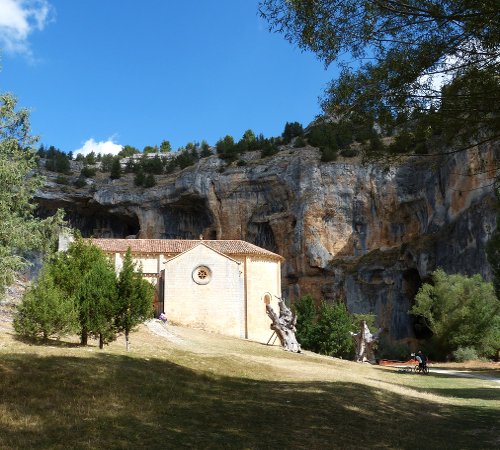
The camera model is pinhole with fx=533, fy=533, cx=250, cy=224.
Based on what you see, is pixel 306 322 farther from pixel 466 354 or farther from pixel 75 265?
pixel 75 265

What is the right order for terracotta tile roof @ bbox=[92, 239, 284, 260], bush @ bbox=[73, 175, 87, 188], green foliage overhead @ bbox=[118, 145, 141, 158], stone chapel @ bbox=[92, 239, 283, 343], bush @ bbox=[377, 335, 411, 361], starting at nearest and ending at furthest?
stone chapel @ bbox=[92, 239, 283, 343] → terracotta tile roof @ bbox=[92, 239, 284, 260] → bush @ bbox=[377, 335, 411, 361] → bush @ bbox=[73, 175, 87, 188] → green foliage overhead @ bbox=[118, 145, 141, 158]

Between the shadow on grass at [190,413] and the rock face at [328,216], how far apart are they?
35.2 metres

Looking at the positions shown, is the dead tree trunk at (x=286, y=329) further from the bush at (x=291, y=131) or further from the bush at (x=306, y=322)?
the bush at (x=291, y=131)

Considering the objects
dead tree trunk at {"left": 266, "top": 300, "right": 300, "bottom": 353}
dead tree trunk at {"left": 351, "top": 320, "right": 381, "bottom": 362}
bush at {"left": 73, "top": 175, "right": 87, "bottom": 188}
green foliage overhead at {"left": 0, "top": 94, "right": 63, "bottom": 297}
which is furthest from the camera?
bush at {"left": 73, "top": 175, "right": 87, "bottom": 188}

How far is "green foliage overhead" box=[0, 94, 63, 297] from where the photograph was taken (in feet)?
50.2

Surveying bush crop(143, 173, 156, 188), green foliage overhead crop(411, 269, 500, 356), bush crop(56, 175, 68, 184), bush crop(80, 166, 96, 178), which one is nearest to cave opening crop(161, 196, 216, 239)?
→ bush crop(143, 173, 156, 188)

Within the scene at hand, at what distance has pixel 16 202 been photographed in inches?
669

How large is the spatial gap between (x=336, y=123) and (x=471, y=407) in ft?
29.8

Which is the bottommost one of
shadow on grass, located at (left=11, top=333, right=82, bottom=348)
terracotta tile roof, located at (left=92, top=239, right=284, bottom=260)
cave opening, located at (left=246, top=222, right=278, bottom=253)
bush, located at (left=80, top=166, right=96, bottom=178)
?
shadow on grass, located at (left=11, top=333, right=82, bottom=348)

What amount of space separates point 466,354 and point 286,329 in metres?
14.8

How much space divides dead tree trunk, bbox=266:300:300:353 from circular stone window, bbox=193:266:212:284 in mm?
7743

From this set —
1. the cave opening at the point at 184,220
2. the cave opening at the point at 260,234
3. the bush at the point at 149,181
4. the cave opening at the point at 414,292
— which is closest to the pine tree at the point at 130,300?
the cave opening at the point at 414,292

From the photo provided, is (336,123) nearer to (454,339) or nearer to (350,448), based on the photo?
(350,448)

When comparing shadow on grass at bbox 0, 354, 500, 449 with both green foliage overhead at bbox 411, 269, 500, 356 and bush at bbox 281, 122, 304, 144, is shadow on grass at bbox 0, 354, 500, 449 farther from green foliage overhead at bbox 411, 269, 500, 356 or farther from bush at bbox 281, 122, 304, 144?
bush at bbox 281, 122, 304, 144
